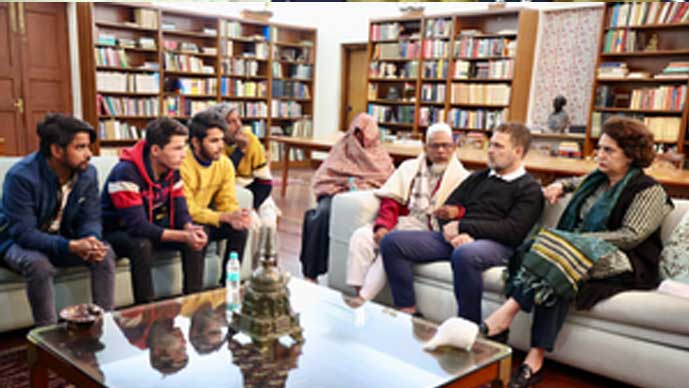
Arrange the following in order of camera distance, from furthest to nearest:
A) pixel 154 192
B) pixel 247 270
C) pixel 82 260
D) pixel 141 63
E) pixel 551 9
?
pixel 141 63, pixel 551 9, pixel 247 270, pixel 154 192, pixel 82 260

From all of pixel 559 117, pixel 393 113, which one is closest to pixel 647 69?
pixel 559 117

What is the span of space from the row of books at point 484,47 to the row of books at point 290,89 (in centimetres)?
273

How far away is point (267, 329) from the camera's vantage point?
1.61m

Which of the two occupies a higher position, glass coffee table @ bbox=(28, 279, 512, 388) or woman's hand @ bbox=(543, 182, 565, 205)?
woman's hand @ bbox=(543, 182, 565, 205)

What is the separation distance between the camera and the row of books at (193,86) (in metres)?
7.09

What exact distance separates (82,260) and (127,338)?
729 mm

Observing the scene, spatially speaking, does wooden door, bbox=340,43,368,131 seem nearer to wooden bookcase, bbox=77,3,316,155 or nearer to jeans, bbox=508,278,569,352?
wooden bookcase, bbox=77,3,316,155

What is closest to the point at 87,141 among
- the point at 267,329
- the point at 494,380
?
the point at 267,329

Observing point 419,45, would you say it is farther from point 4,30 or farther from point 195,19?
point 4,30

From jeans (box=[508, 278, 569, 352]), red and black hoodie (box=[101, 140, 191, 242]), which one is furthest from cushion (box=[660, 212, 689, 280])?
red and black hoodie (box=[101, 140, 191, 242])

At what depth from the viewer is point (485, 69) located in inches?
252

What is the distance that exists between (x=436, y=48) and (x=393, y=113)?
1104 mm

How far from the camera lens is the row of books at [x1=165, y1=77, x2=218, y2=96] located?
23.3 feet

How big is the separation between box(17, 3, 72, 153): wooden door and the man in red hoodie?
4.58 metres
